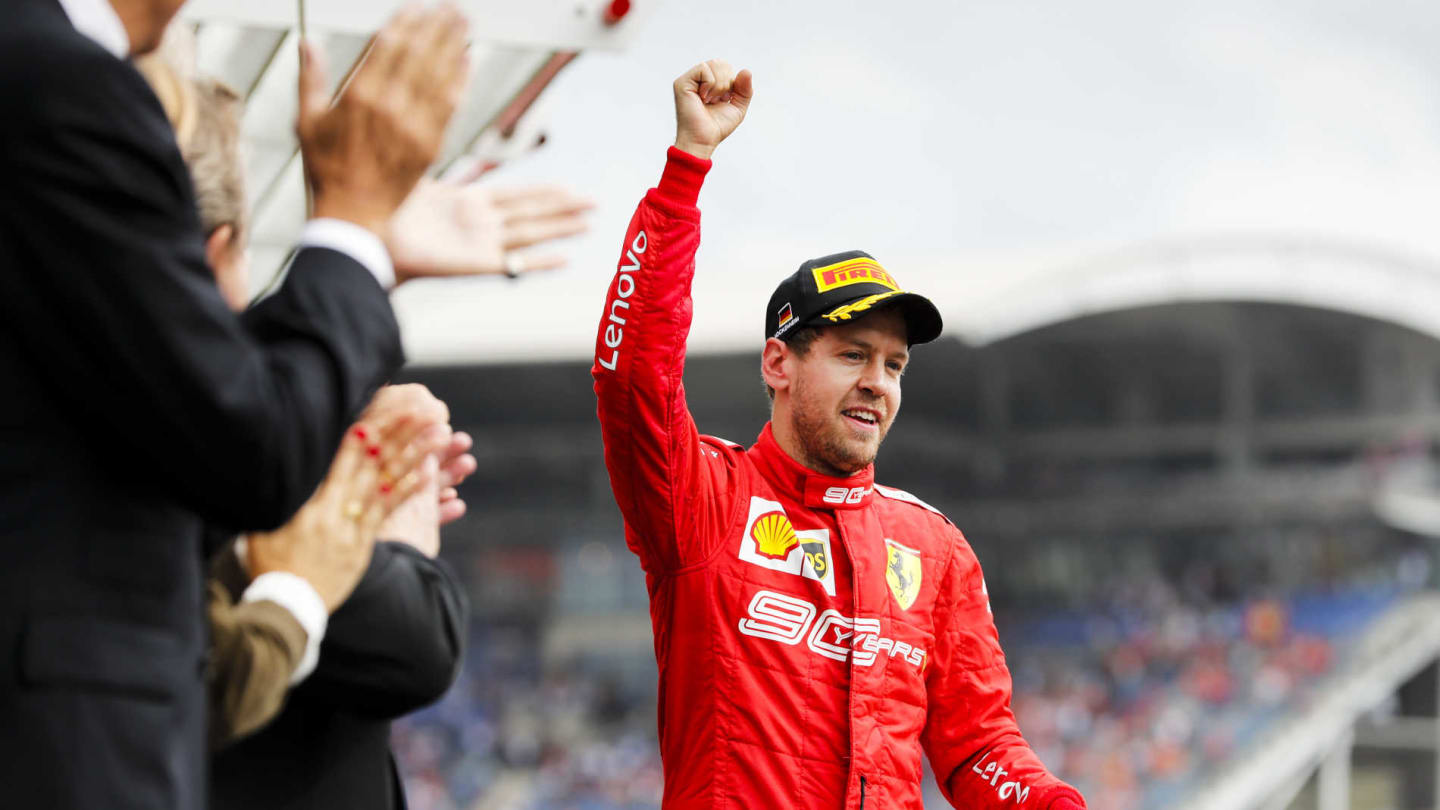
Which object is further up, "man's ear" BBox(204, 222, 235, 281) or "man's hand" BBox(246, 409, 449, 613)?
"man's ear" BBox(204, 222, 235, 281)

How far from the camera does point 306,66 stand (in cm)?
128

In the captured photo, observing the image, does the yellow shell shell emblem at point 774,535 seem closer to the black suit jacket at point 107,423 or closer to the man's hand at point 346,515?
the man's hand at point 346,515

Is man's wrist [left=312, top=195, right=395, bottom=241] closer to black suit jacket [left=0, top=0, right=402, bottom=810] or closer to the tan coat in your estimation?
black suit jacket [left=0, top=0, right=402, bottom=810]

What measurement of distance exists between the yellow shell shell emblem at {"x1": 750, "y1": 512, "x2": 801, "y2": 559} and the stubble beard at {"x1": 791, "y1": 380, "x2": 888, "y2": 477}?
13 centimetres

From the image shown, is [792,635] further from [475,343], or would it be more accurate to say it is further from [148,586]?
[475,343]

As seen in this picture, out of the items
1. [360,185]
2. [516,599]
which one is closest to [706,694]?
[360,185]

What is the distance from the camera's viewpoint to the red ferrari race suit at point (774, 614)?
2.48 meters

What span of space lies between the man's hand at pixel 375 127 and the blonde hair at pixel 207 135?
102 mm

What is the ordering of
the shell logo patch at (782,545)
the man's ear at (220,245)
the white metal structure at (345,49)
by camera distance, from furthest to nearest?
1. the white metal structure at (345,49)
2. the shell logo patch at (782,545)
3. the man's ear at (220,245)

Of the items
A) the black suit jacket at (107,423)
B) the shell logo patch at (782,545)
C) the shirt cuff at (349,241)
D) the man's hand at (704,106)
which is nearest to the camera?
the black suit jacket at (107,423)

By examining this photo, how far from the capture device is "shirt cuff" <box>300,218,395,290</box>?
1.26 m

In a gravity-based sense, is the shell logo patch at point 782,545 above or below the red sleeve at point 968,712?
above

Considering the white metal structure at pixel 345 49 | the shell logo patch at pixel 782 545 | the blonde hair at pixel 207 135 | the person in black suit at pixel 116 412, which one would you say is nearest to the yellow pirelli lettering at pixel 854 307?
the shell logo patch at pixel 782 545

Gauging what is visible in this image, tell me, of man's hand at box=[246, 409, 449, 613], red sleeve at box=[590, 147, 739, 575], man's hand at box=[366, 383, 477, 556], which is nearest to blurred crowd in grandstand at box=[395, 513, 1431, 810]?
red sleeve at box=[590, 147, 739, 575]
